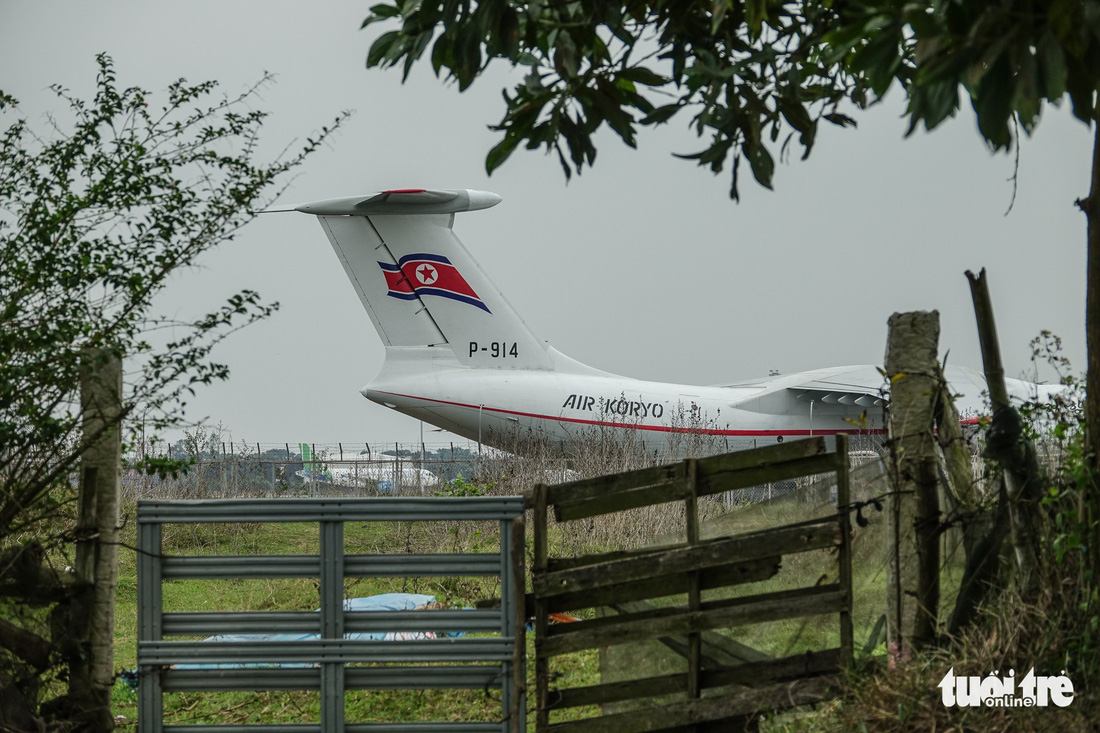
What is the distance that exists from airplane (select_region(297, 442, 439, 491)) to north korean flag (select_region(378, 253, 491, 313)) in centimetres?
376

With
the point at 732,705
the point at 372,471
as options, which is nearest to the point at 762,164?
the point at 732,705

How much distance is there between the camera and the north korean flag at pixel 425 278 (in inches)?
875

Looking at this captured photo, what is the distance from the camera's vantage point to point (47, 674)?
15.6 feet

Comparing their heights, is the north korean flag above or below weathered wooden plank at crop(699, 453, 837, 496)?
above

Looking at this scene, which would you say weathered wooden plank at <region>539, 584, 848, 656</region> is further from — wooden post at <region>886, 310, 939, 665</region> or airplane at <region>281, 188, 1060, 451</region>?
airplane at <region>281, 188, 1060, 451</region>

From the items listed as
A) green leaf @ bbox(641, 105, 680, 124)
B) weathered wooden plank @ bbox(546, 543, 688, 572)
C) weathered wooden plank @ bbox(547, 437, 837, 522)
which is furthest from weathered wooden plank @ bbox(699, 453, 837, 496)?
green leaf @ bbox(641, 105, 680, 124)

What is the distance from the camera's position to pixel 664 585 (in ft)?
15.1

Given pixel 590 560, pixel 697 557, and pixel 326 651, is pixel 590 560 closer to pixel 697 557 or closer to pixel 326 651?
pixel 697 557

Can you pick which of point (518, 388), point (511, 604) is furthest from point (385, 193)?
point (511, 604)

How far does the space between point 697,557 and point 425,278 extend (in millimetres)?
18528

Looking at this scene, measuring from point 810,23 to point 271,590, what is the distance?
708 cm

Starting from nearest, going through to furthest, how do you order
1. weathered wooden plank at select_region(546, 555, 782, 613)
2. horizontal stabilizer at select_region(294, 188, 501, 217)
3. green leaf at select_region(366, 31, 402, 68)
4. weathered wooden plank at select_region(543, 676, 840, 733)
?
green leaf at select_region(366, 31, 402, 68) → weathered wooden plank at select_region(543, 676, 840, 733) → weathered wooden plank at select_region(546, 555, 782, 613) → horizontal stabilizer at select_region(294, 188, 501, 217)

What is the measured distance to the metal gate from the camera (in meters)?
4.75

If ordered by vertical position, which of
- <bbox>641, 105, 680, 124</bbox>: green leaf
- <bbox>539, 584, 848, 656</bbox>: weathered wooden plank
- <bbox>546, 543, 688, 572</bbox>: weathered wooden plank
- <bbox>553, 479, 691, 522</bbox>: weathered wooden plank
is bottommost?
<bbox>539, 584, 848, 656</bbox>: weathered wooden plank
